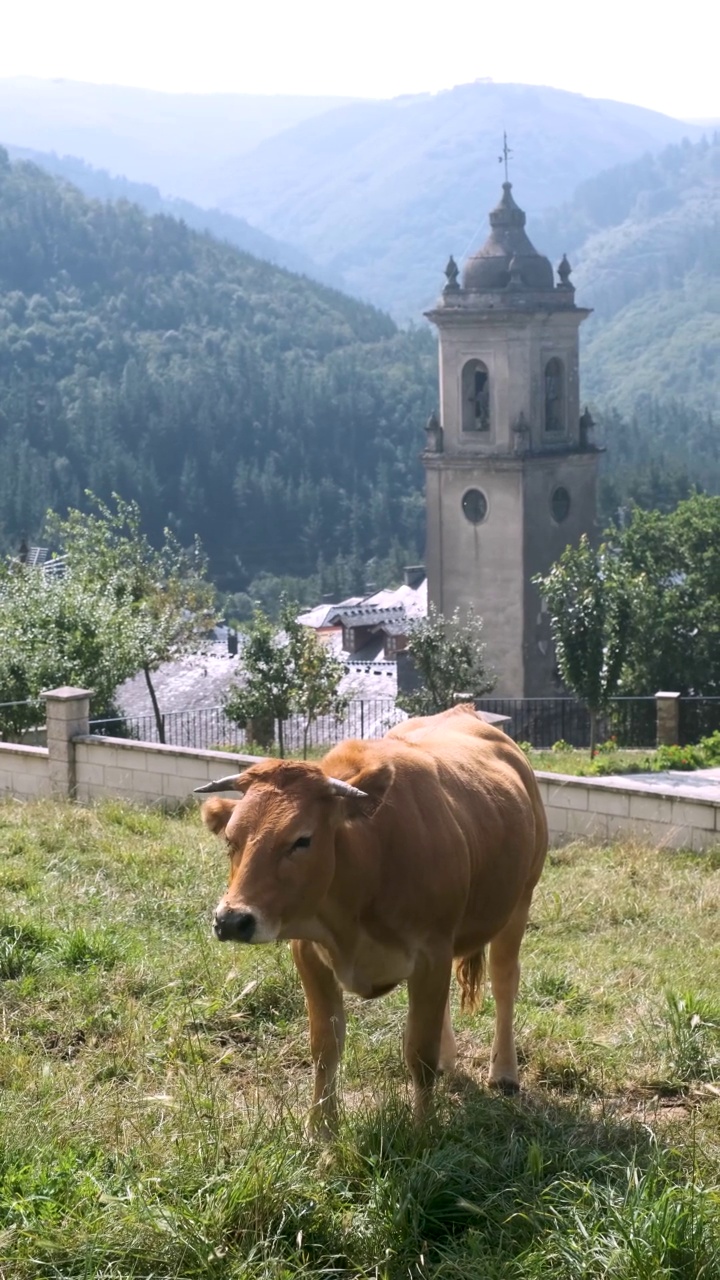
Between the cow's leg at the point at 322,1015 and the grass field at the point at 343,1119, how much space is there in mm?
175

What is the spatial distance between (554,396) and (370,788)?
5355 cm

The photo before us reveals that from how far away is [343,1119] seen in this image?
17.6 ft

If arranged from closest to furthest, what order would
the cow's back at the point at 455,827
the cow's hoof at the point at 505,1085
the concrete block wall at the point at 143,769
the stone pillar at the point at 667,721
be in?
the cow's back at the point at 455,827 < the cow's hoof at the point at 505,1085 < the concrete block wall at the point at 143,769 < the stone pillar at the point at 667,721

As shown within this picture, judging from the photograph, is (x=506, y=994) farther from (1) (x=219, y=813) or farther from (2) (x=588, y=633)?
(2) (x=588, y=633)

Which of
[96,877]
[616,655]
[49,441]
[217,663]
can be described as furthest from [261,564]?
[96,877]

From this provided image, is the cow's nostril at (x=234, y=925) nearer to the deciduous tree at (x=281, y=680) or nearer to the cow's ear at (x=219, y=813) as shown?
the cow's ear at (x=219, y=813)

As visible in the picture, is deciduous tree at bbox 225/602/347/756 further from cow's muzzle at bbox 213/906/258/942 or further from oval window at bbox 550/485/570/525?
cow's muzzle at bbox 213/906/258/942

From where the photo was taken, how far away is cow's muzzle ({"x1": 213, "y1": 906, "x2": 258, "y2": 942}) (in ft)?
16.4

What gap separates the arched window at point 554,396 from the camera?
5712cm

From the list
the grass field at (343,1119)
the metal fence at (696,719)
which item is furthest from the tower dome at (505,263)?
the grass field at (343,1119)

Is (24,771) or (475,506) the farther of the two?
(475,506)

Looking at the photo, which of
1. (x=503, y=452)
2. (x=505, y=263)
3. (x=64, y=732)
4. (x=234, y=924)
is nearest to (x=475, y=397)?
(x=503, y=452)

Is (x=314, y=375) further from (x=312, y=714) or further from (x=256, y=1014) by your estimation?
(x=256, y=1014)

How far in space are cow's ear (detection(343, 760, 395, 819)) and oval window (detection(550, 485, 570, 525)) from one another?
171 feet
